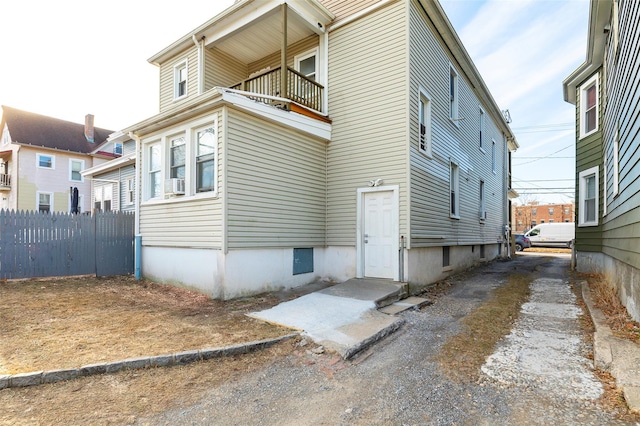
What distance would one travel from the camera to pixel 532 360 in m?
4.06

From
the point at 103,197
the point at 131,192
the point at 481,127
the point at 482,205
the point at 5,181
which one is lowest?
the point at 482,205

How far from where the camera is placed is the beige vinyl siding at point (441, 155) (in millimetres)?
8438

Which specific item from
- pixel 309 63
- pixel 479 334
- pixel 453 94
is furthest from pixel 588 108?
pixel 479 334

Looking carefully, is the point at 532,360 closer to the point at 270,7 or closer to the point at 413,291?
the point at 413,291

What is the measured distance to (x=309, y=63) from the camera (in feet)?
33.8

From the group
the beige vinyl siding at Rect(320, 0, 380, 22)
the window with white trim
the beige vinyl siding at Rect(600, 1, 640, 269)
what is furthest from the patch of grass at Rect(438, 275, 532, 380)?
the beige vinyl siding at Rect(320, 0, 380, 22)

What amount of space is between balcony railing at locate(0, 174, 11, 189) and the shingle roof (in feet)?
11.4

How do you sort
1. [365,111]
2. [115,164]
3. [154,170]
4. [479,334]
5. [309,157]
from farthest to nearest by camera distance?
[115,164]
[154,170]
[309,157]
[365,111]
[479,334]

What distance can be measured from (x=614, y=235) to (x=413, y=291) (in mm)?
4291

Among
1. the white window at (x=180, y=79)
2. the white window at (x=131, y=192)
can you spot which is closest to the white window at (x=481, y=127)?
the white window at (x=180, y=79)

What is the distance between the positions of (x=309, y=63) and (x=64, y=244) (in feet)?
29.4

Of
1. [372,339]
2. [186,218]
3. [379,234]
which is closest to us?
[372,339]

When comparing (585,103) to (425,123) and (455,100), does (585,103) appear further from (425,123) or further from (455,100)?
(425,123)

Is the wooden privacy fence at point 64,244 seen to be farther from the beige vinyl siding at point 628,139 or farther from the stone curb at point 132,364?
the beige vinyl siding at point 628,139
